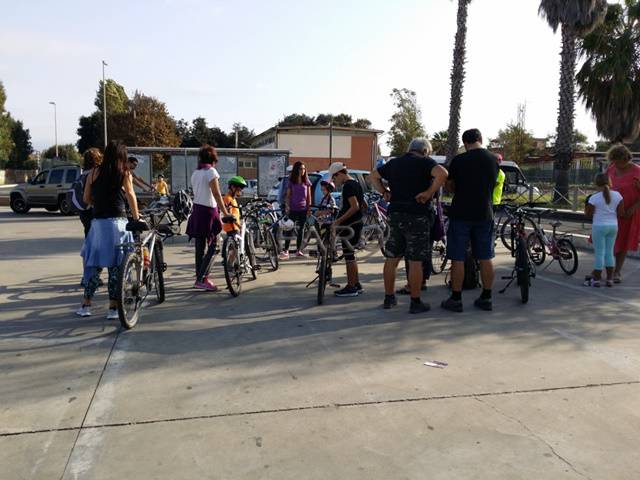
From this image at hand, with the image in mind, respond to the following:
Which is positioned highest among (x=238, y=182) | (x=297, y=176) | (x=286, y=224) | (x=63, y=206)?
(x=297, y=176)

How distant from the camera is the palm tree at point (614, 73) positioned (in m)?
22.1

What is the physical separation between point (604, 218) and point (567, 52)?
58.4ft

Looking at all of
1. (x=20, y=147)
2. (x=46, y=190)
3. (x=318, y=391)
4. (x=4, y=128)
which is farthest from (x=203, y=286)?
(x=20, y=147)

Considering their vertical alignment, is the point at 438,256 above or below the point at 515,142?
below

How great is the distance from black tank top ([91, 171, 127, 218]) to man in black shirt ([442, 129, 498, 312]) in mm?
3515

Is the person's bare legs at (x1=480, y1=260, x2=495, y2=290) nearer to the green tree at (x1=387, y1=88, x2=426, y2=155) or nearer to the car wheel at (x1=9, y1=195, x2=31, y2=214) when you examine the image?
the car wheel at (x1=9, y1=195, x2=31, y2=214)

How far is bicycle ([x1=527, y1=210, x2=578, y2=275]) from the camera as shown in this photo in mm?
8531

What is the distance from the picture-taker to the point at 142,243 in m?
5.75

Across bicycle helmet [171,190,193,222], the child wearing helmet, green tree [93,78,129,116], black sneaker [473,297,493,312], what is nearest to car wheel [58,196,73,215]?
bicycle helmet [171,190,193,222]

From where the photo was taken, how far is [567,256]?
8.56m

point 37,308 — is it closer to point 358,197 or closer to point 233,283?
point 233,283

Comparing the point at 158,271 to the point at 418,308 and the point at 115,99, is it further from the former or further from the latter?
the point at 115,99

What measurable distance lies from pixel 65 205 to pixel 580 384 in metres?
19.8

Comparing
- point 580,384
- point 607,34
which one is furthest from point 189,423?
point 607,34
